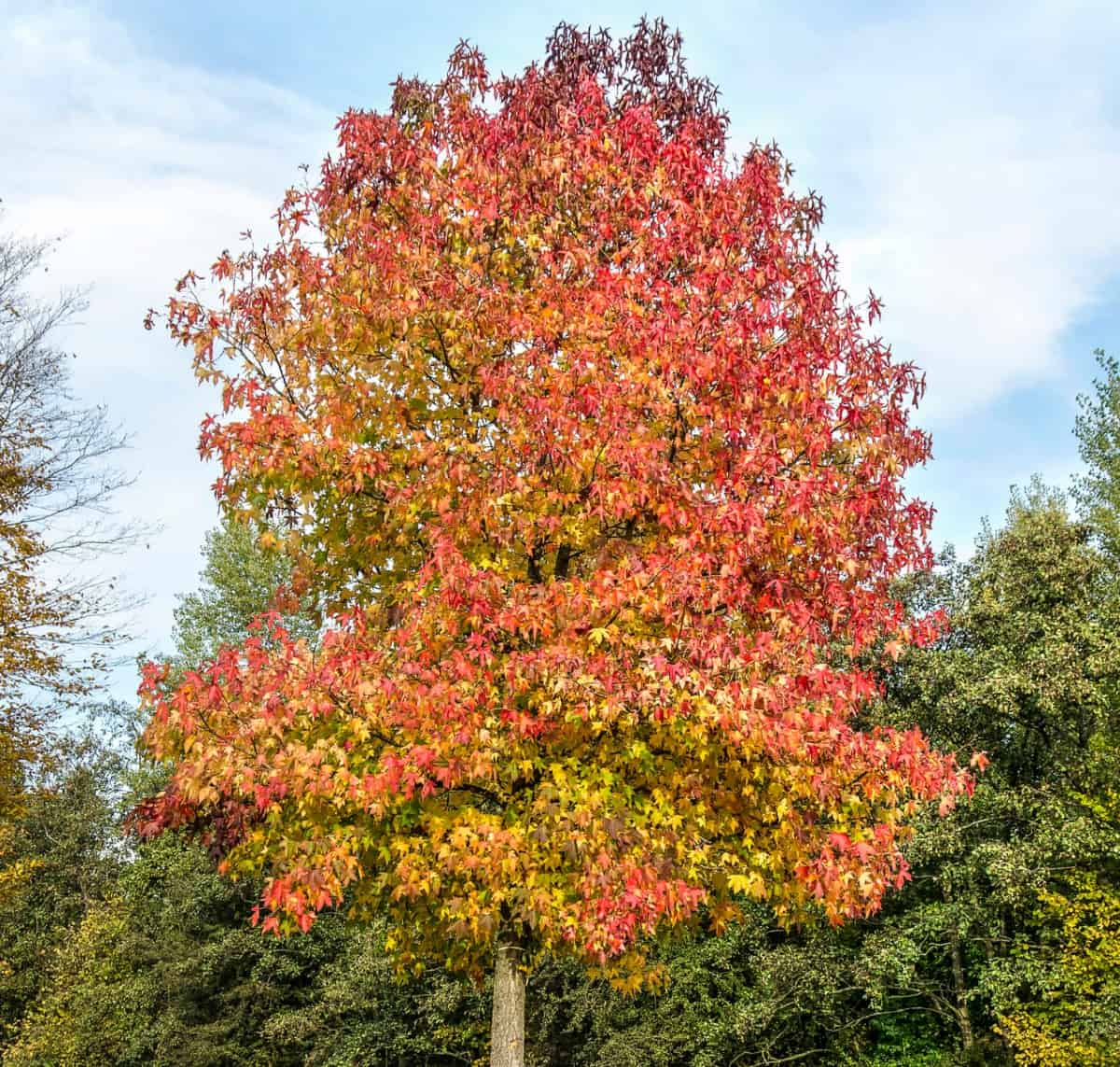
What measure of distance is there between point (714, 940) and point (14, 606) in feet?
51.9

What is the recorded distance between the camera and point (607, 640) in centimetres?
846

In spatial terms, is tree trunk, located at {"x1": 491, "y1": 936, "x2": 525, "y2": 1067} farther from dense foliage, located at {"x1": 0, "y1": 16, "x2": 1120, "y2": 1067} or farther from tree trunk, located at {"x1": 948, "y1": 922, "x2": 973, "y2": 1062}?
tree trunk, located at {"x1": 948, "y1": 922, "x2": 973, "y2": 1062}

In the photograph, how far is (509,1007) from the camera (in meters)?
9.91

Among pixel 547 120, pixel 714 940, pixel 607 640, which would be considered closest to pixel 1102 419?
pixel 714 940

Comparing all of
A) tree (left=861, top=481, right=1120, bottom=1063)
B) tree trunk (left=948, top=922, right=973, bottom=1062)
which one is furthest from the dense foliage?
tree trunk (left=948, top=922, right=973, bottom=1062)

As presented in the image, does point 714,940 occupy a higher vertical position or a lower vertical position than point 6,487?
lower

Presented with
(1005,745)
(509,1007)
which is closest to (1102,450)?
(1005,745)

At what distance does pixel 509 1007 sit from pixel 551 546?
4314 millimetres

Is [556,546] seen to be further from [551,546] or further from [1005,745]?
[1005,745]

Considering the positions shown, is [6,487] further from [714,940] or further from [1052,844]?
[1052,844]

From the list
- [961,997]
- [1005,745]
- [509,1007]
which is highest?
[1005,745]

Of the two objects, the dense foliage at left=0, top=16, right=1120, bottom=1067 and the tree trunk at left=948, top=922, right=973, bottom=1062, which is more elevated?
the dense foliage at left=0, top=16, right=1120, bottom=1067

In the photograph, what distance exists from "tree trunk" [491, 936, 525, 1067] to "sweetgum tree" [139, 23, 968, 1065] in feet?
0.10

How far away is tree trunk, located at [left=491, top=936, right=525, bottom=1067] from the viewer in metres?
9.71
